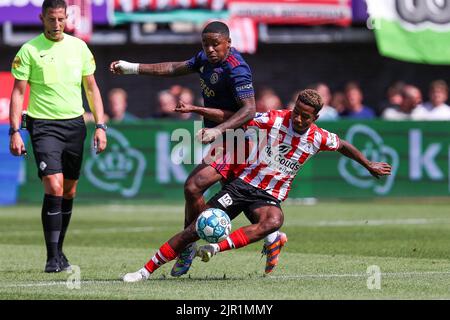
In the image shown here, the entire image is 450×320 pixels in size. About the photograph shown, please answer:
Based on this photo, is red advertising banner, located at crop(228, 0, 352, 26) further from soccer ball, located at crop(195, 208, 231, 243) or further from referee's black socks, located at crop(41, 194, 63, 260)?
soccer ball, located at crop(195, 208, 231, 243)

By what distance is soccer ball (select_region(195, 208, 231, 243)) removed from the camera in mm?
10133

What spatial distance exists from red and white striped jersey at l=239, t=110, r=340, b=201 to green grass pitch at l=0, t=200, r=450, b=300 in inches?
34.7

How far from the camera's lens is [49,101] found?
38.0 feet

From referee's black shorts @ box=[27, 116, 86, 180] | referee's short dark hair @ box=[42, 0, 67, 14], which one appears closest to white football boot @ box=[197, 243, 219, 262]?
referee's black shorts @ box=[27, 116, 86, 180]

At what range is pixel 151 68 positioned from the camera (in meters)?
11.0

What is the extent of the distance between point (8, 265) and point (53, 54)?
2227mm

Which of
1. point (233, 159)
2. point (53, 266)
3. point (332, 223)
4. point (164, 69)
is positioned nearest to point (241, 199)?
point (233, 159)

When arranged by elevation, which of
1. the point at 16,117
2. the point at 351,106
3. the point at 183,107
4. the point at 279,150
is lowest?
the point at 351,106

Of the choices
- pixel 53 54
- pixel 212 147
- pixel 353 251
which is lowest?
pixel 353 251

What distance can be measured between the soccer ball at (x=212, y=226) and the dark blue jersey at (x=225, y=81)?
93 centimetres

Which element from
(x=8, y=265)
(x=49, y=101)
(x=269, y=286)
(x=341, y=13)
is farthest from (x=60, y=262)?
(x=341, y=13)

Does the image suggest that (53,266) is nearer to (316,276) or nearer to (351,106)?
(316,276)

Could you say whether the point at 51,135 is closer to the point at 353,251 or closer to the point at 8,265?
the point at 8,265

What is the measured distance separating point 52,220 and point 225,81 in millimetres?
2358
